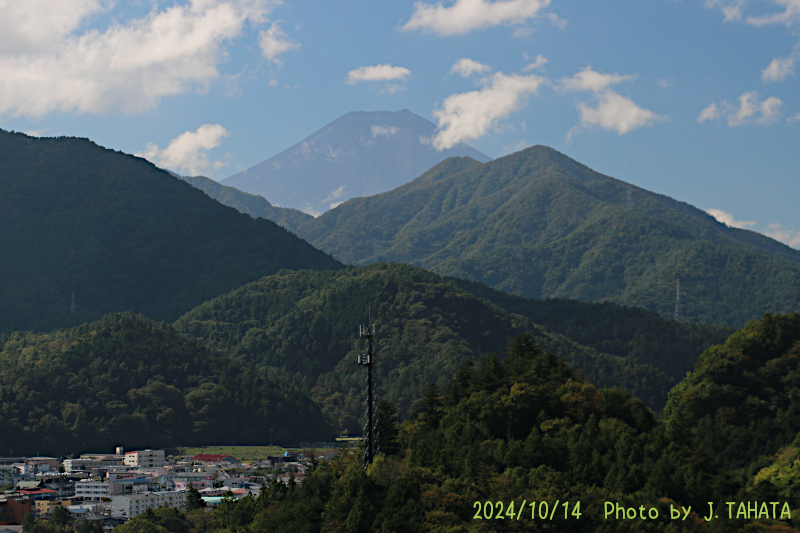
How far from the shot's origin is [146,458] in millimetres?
195875

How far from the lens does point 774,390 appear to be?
4560 inches

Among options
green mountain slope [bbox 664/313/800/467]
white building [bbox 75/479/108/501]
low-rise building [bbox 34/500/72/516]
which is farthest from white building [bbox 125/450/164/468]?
green mountain slope [bbox 664/313/800/467]

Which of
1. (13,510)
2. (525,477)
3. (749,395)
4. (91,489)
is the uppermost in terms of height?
(749,395)

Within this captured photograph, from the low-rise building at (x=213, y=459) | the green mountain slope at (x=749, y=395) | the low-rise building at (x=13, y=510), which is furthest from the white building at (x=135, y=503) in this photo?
the green mountain slope at (x=749, y=395)

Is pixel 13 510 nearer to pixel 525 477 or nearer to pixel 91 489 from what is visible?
pixel 91 489

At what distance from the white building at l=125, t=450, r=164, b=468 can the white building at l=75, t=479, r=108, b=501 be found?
28.1 m

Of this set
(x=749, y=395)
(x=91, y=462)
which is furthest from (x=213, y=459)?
(x=749, y=395)

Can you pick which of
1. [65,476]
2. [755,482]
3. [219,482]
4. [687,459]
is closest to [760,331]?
[755,482]

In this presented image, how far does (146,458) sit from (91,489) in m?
33.2

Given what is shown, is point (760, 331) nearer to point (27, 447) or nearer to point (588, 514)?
point (588, 514)

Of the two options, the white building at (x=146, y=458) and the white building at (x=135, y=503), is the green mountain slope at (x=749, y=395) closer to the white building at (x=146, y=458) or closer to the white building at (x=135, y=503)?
the white building at (x=135, y=503)

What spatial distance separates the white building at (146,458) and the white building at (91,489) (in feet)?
92.2

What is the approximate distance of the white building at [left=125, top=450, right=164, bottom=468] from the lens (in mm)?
193375

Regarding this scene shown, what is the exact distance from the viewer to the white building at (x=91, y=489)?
529ft
